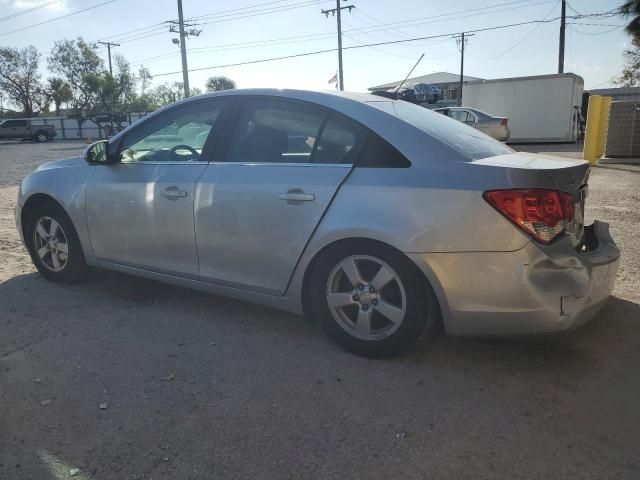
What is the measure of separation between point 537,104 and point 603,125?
7.77 m

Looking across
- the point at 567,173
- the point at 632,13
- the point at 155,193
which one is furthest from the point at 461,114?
the point at 567,173

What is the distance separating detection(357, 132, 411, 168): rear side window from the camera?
2896 millimetres

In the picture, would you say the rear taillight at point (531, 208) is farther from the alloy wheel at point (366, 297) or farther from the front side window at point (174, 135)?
the front side window at point (174, 135)

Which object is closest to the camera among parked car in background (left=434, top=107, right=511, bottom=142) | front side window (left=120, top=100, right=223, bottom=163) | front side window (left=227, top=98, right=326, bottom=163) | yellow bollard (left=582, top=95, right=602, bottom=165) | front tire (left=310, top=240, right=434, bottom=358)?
front tire (left=310, top=240, right=434, bottom=358)

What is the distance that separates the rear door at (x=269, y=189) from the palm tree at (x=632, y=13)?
2679 centimetres

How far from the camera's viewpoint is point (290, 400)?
2.69 meters

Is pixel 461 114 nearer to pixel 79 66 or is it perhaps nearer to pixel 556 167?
pixel 556 167

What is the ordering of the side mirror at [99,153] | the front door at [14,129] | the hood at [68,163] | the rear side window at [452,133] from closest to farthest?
1. the rear side window at [452,133]
2. the side mirror at [99,153]
3. the hood at [68,163]
4. the front door at [14,129]

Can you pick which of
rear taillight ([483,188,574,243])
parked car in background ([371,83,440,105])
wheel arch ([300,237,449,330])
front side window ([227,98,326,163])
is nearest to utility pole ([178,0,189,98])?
parked car in background ([371,83,440,105])

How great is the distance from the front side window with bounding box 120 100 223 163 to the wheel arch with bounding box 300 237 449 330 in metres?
1.18

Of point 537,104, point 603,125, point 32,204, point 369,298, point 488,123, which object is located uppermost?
point 537,104

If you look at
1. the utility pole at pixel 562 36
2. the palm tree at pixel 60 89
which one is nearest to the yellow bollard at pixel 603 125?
the utility pole at pixel 562 36

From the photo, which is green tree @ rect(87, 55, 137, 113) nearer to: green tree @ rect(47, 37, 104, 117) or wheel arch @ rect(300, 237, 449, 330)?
green tree @ rect(47, 37, 104, 117)

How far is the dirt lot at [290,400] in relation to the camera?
221cm
